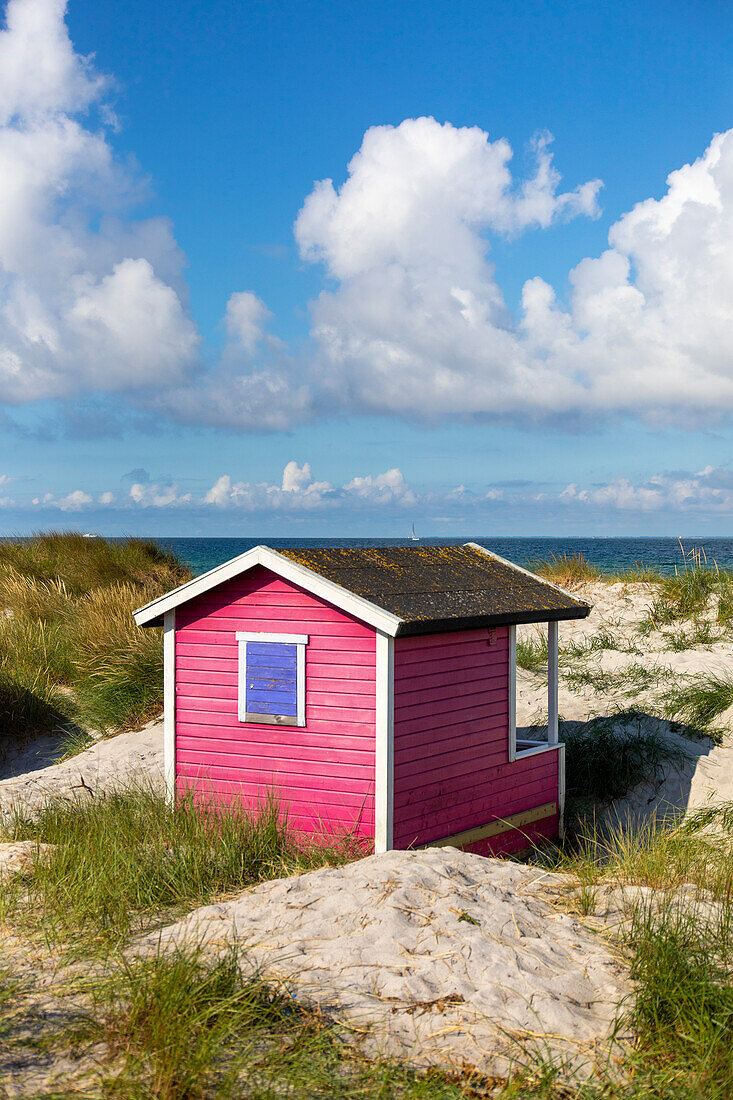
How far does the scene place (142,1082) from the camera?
10.7 ft

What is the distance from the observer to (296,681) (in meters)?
7.94

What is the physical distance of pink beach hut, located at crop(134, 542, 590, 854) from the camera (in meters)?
7.59


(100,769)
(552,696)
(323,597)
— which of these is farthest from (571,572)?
(323,597)

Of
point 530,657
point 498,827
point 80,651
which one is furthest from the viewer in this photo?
point 530,657

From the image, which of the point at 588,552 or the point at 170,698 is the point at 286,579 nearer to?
the point at 170,698

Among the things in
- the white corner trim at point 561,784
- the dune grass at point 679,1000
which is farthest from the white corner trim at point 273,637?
the white corner trim at point 561,784

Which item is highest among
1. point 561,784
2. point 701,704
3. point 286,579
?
point 286,579

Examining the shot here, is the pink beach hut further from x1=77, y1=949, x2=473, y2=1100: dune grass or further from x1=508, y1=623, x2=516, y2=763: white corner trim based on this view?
x1=77, y1=949, x2=473, y2=1100: dune grass

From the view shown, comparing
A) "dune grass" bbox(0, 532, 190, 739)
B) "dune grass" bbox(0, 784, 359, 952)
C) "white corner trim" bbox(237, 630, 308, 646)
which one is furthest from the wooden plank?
"dune grass" bbox(0, 532, 190, 739)

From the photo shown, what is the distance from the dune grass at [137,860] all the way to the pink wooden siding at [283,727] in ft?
0.87

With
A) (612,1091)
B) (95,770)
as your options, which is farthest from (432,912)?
(95,770)

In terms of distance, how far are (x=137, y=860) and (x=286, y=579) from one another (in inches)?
113

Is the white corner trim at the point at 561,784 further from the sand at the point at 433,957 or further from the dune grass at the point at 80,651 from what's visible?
the dune grass at the point at 80,651

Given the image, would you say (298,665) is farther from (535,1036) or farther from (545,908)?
(535,1036)
